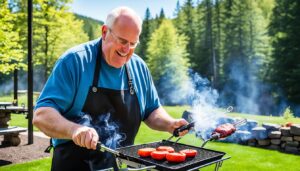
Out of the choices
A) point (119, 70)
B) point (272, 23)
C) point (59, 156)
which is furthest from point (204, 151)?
point (272, 23)

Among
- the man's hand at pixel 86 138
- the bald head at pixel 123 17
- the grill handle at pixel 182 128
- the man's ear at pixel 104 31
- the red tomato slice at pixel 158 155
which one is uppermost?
the bald head at pixel 123 17

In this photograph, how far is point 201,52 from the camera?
44906mm

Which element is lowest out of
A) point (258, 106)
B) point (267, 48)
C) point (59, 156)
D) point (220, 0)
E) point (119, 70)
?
point (258, 106)

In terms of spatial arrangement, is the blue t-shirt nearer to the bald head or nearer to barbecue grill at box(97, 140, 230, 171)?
the bald head

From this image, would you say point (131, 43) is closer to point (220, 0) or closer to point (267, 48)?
point (267, 48)

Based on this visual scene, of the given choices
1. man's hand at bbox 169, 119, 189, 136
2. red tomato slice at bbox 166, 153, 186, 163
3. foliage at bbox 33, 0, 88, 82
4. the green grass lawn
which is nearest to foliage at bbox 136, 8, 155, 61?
foliage at bbox 33, 0, 88, 82

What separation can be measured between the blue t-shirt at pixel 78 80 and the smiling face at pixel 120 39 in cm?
10

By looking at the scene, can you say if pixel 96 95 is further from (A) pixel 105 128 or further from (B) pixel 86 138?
(B) pixel 86 138

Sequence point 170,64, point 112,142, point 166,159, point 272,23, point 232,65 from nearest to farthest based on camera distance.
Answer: point 166,159
point 112,142
point 272,23
point 170,64
point 232,65

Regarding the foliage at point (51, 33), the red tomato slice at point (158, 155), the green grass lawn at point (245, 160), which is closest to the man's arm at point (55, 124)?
the red tomato slice at point (158, 155)

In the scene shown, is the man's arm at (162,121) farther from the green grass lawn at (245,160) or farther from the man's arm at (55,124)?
the green grass lawn at (245,160)

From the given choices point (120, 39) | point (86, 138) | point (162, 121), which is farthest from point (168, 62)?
point (86, 138)

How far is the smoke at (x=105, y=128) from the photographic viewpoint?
237 centimetres

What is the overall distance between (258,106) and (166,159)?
118 feet
